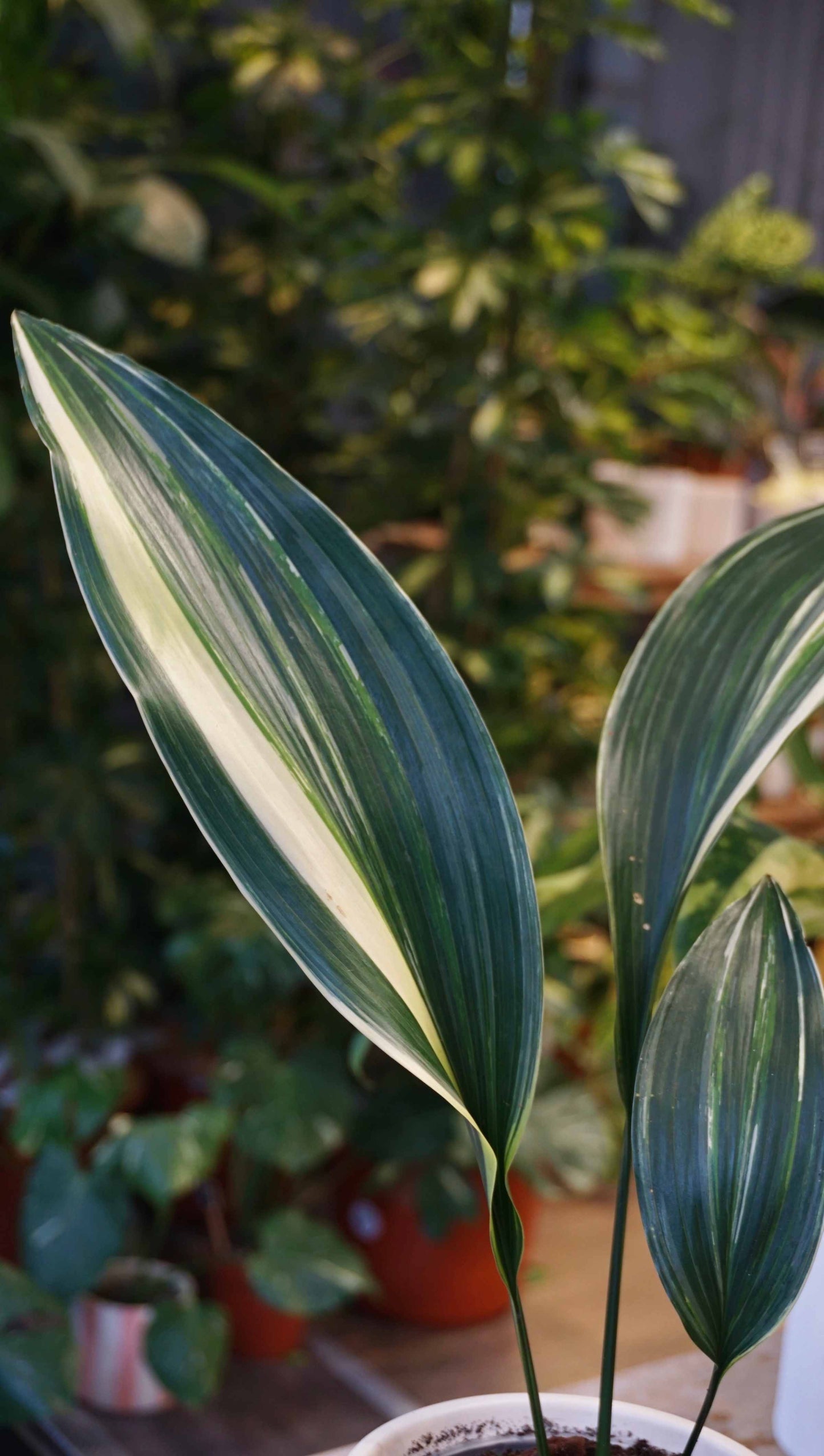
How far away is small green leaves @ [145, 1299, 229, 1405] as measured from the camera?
5.04 feet

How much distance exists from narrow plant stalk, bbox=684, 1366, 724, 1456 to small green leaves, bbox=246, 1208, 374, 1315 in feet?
4.39

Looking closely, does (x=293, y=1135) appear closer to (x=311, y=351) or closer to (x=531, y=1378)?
(x=311, y=351)

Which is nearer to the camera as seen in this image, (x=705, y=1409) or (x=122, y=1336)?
(x=705, y=1409)

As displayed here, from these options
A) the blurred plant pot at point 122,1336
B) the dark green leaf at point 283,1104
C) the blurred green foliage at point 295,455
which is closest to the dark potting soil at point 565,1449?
the blurred green foliage at point 295,455

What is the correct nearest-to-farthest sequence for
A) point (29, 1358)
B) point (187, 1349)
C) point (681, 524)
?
point (29, 1358) → point (187, 1349) → point (681, 524)

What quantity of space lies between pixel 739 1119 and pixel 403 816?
0.34 ft

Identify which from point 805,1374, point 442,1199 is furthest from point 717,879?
point 442,1199

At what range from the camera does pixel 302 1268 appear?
1635 mm

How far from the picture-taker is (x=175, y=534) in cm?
29

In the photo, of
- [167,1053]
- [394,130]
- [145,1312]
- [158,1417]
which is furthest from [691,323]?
[158,1417]

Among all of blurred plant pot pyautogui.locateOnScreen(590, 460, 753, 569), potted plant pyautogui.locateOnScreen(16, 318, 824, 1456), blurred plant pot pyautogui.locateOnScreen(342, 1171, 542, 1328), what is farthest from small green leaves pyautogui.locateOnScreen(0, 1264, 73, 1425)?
blurred plant pot pyautogui.locateOnScreen(590, 460, 753, 569)

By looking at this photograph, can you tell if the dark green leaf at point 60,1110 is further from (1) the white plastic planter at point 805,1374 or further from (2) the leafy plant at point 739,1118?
(2) the leafy plant at point 739,1118

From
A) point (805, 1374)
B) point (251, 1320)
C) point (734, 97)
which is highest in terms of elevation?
point (734, 97)

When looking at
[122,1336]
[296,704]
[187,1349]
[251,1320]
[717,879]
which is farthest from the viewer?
[251,1320]
